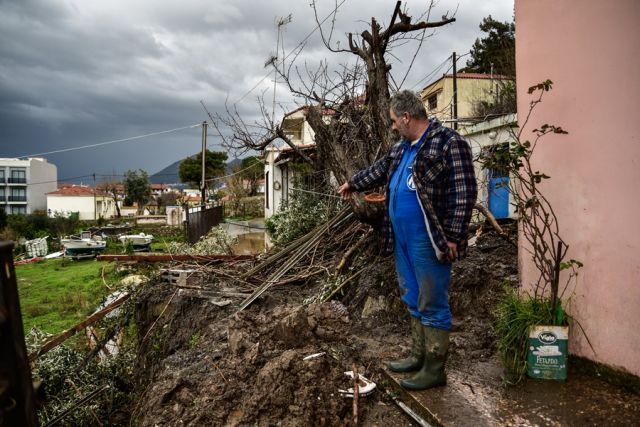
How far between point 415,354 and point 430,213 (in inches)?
41.1

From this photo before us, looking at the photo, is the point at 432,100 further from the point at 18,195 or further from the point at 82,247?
the point at 18,195

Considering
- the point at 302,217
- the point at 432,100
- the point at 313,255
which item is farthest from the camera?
the point at 432,100

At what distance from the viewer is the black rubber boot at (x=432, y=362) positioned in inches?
107

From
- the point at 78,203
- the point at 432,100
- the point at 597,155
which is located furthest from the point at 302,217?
the point at 78,203

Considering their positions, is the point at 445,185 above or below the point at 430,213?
above

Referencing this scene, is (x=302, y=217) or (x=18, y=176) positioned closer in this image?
(x=302, y=217)

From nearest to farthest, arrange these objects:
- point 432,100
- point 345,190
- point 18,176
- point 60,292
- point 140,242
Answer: point 345,190 → point 60,292 → point 432,100 → point 140,242 → point 18,176

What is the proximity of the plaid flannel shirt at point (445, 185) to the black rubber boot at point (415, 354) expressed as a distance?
625 millimetres

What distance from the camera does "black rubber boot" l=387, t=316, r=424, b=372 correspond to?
2.95 m

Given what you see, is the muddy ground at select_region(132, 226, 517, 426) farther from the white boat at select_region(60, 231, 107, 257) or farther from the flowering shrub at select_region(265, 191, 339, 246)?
the white boat at select_region(60, 231, 107, 257)

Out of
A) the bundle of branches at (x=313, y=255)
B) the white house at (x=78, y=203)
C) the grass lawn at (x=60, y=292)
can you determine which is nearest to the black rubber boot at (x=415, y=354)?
the bundle of branches at (x=313, y=255)

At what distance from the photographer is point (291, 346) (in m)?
3.78

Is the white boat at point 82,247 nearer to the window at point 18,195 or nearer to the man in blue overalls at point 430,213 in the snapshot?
the man in blue overalls at point 430,213

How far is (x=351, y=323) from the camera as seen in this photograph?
14.9 feet
